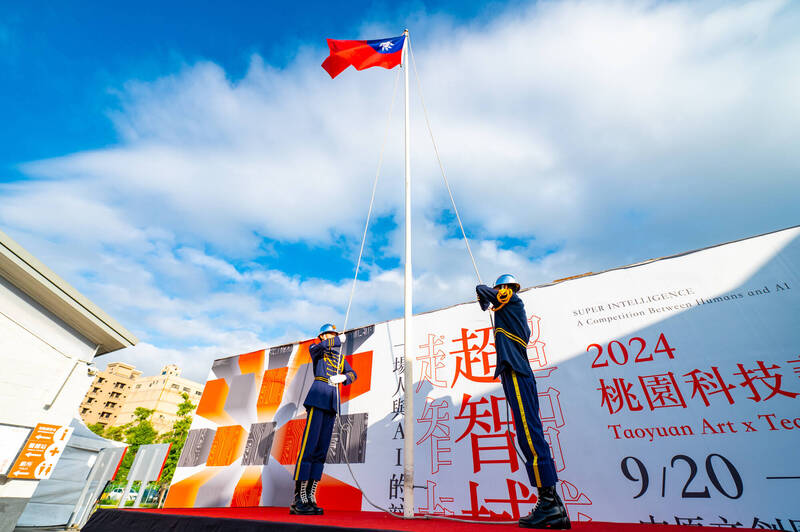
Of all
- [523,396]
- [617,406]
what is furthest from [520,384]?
[617,406]

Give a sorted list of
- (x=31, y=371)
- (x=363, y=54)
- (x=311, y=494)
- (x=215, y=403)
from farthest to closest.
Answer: (x=215, y=403) < (x=363, y=54) < (x=31, y=371) < (x=311, y=494)

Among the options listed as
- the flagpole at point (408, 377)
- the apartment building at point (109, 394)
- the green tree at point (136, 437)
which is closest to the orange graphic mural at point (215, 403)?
the flagpole at point (408, 377)

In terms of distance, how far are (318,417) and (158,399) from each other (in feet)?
205

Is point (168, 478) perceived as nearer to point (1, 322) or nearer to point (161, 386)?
point (1, 322)

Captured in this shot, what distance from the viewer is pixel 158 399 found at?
49.4 m

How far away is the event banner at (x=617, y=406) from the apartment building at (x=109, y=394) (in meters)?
60.8

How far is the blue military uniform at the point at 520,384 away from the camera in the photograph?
2.24 m

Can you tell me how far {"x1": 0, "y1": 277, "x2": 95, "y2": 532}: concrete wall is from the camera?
4.41 meters

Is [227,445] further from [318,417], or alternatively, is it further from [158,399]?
[158,399]

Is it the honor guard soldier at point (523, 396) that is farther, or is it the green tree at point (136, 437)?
the green tree at point (136, 437)

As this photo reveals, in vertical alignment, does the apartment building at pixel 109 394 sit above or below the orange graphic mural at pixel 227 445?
above

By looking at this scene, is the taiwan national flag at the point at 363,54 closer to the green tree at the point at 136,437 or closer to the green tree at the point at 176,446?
the green tree at the point at 176,446

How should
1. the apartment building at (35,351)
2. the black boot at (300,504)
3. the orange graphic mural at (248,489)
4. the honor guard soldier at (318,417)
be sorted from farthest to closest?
the orange graphic mural at (248,489) → the apartment building at (35,351) → the honor guard soldier at (318,417) → the black boot at (300,504)

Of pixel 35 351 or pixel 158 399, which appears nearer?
pixel 35 351
